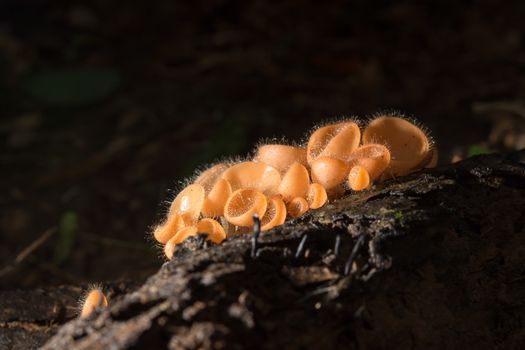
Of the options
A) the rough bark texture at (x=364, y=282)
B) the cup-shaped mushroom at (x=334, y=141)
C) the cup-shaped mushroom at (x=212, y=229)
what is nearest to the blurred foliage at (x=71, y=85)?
the rough bark texture at (x=364, y=282)

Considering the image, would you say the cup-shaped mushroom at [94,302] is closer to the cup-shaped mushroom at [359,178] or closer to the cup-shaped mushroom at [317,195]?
the cup-shaped mushroom at [317,195]

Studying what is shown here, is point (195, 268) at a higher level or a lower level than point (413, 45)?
lower

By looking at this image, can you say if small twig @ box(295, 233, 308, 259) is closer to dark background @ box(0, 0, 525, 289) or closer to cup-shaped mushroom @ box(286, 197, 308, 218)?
cup-shaped mushroom @ box(286, 197, 308, 218)

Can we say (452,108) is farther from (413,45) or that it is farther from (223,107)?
(223,107)

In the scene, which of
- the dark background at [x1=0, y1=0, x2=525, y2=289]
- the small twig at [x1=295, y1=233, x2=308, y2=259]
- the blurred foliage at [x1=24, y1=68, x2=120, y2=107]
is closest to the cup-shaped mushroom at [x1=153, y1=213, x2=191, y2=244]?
the small twig at [x1=295, y1=233, x2=308, y2=259]

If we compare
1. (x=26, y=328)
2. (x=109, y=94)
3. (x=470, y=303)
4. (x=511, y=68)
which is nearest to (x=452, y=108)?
(x=511, y=68)

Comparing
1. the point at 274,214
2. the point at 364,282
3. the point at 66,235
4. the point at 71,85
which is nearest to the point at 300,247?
the point at 364,282
